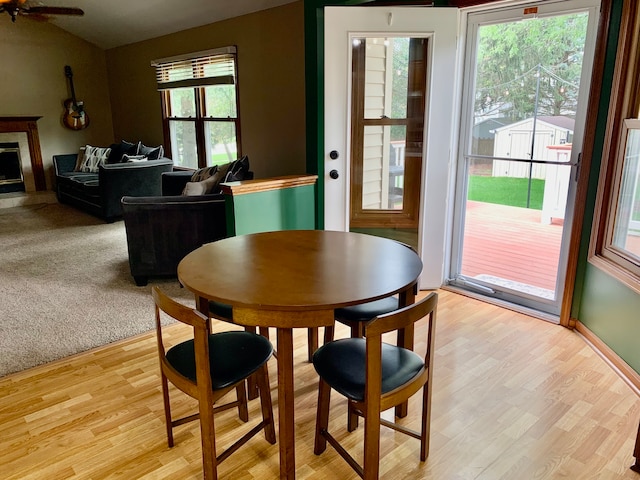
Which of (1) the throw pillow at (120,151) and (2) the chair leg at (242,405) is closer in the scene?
(2) the chair leg at (242,405)

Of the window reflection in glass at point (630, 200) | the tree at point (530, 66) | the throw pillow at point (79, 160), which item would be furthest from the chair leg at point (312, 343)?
the throw pillow at point (79, 160)

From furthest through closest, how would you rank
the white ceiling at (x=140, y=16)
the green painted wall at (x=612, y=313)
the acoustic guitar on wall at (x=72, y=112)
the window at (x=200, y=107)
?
the acoustic guitar on wall at (x=72, y=112) < the window at (x=200, y=107) < the white ceiling at (x=140, y=16) < the green painted wall at (x=612, y=313)

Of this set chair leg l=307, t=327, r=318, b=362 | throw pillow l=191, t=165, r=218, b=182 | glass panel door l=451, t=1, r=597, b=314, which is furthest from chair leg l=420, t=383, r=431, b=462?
throw pillow l=191, t=165, r=218, b=182

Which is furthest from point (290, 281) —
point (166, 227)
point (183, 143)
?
point (183, 143)

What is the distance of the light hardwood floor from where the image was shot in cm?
188

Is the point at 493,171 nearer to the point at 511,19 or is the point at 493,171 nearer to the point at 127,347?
the point at 511,19

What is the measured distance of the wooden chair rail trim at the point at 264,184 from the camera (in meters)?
3.24

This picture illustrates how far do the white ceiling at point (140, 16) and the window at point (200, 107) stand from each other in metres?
0.38

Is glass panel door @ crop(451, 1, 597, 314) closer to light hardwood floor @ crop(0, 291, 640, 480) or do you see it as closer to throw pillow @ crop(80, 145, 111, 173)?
light hardwood floor @ crop(0, 291, 640, 480)

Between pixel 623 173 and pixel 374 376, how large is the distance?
6.60ft

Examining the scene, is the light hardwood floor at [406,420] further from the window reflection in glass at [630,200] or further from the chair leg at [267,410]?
the window reflection in glass at [630,200]

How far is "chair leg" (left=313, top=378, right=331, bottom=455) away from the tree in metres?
2.29

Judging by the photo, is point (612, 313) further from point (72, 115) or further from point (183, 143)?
point (72, 115)

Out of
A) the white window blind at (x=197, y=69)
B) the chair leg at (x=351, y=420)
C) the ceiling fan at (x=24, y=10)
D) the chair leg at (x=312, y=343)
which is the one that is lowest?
the chair leg at (x=351, y=420)
